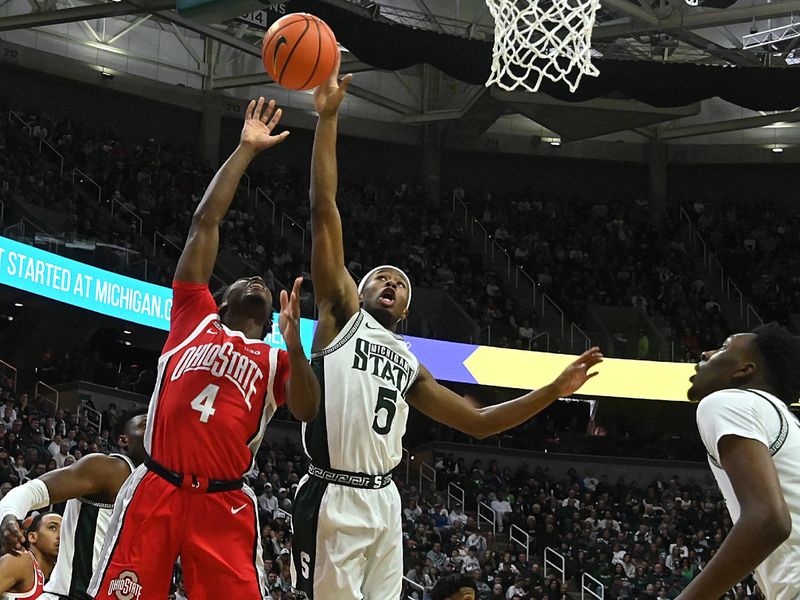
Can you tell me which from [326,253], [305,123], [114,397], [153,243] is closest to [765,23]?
[305,123]

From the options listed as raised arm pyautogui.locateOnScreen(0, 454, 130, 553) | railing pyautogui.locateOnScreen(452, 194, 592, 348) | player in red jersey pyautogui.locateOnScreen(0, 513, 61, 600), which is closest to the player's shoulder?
raised arm pyautogui.locateOnScreen(0, 454, 130, 553)

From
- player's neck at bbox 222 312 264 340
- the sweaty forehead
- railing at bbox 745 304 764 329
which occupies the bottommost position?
the sweaty forehead

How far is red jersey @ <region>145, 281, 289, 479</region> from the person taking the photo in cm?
421

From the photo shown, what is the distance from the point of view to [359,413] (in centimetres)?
450

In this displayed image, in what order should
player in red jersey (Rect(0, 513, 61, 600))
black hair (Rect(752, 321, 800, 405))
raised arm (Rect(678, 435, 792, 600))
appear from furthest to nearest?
player in red jersey (Rect(0, 513, 61, 600)), black hair (Rect(752, 321, 800, 405)), raised arm (Rect(678, 435, 792, 600))

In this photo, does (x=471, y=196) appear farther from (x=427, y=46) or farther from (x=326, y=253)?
(x=326, y=253)

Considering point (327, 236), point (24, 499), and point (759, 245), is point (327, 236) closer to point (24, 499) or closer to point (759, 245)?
point (24, 499)

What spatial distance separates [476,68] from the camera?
1786cm

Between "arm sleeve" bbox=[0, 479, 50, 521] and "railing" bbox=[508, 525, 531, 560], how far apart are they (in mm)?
15204

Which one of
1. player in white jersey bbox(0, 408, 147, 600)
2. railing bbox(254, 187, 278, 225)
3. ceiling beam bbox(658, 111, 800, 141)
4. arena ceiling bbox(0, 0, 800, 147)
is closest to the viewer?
player in white jersey bbox(0, 408, 147, 600)

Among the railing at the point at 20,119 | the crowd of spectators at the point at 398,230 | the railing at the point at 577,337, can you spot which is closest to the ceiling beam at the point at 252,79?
the crowd of spectators at the point at 398,230

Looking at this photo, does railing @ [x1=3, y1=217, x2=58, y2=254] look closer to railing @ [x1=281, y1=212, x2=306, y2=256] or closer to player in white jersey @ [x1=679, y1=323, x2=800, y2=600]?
railing @ [x1=281, y1=212, x2=306, y2=256]

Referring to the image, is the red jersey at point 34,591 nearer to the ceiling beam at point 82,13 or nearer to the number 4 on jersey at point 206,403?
the number 4 on jersey at point 206,403

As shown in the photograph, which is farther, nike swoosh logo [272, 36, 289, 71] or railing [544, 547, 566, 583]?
railing [544, 547, 566, 583]
